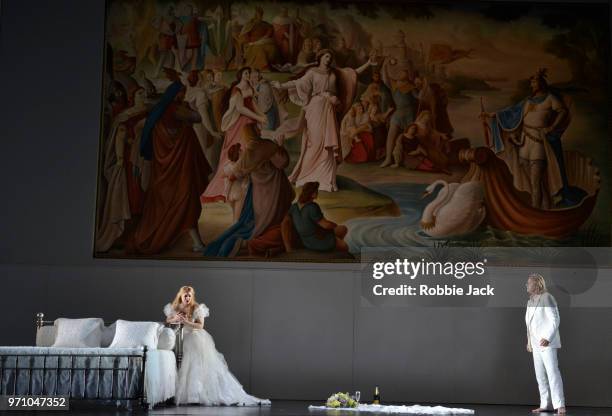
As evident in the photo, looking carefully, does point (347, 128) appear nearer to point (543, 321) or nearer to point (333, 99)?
point (333, 99)

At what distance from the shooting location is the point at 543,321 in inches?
439

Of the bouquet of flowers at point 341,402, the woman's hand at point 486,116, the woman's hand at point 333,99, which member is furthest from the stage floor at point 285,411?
the woman's hand at point 333,99

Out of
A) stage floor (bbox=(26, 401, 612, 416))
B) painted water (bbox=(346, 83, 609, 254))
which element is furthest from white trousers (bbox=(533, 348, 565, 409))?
painted water (bbox=(346, 83, 609, 254))

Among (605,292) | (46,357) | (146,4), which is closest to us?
(46,357)

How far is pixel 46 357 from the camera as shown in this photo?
9.70 meters

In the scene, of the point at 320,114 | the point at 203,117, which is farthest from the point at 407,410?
the point at 203,117

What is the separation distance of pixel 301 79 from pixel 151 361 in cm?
582

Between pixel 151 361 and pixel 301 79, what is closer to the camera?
pixel 151 361

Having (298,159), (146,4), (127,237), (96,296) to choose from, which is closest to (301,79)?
(298,159)

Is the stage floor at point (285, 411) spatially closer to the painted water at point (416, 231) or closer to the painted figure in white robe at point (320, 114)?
the painted water at point (416, 231)

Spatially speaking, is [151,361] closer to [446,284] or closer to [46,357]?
[46,357]

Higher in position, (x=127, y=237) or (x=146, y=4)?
(x=146, y=4)

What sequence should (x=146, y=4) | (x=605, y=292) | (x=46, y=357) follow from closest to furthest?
(x=46, y=357) < (x=605, y=292) < (x=146, y=4)

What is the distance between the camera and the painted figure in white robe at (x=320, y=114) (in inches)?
540
